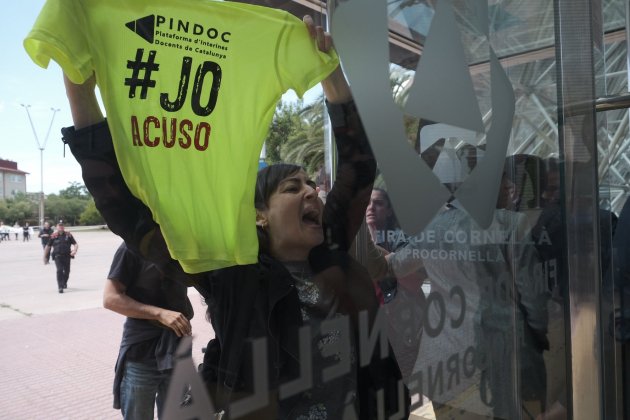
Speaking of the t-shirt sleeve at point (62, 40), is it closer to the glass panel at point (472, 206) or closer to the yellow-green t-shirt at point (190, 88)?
the yellow-green t-shirt at point (190, 88)

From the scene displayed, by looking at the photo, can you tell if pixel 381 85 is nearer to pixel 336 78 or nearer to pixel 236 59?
pixel 336 78

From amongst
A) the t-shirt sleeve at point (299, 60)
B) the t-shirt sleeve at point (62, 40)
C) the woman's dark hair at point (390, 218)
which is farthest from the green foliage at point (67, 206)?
the woman's dark hair at point (390, 218)

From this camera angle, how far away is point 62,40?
3.37ft

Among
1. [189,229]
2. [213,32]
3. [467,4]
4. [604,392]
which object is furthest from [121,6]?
[604,392]

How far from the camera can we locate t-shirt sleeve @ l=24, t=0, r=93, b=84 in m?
1.00

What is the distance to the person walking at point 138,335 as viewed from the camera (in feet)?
6.78

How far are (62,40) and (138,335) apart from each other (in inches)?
54.8

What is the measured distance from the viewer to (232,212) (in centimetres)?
125

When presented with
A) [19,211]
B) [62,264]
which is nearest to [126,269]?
[19,211]

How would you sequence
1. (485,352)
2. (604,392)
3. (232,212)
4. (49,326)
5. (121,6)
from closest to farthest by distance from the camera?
(121,6), (232,212), (485,352), (604,392), (49,326)

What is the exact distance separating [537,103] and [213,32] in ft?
3.65

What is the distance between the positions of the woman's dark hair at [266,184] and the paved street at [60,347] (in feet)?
0.86

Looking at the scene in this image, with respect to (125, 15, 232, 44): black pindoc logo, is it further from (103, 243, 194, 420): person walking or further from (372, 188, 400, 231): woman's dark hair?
(103, 243, 194, 420): person walking

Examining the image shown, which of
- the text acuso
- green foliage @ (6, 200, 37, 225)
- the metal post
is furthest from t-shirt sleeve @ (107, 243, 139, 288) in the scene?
the metal post
